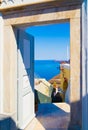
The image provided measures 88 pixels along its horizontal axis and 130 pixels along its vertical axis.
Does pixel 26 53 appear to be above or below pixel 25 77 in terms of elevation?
above

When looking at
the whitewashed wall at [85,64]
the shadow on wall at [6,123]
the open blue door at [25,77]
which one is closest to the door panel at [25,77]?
the open blue door at [25,77]

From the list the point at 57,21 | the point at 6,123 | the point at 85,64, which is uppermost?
the point at 57,21

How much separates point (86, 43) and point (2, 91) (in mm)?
1651

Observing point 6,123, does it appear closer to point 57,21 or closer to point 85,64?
point 85,64

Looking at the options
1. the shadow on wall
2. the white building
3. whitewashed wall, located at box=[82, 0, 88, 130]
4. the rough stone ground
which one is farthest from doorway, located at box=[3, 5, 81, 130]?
the rough stone ground

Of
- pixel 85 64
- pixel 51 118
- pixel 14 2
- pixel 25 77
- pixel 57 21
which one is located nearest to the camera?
pixel 85 64

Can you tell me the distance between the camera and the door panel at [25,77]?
11.9 ft

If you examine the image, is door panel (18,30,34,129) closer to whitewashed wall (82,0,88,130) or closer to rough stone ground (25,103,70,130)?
rough stone ground (25,103,70,130)

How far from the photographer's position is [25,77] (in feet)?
13.2

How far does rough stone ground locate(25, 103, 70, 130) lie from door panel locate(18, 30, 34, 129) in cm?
20

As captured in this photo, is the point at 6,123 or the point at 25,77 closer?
the point at 6,123

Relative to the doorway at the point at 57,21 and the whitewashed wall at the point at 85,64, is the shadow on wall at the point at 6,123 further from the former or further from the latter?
the whitewashed wall at the point at 85,64

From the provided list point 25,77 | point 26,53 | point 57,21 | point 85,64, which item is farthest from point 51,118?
point 57,21

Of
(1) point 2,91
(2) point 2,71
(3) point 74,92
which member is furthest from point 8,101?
(3) point 74,92
